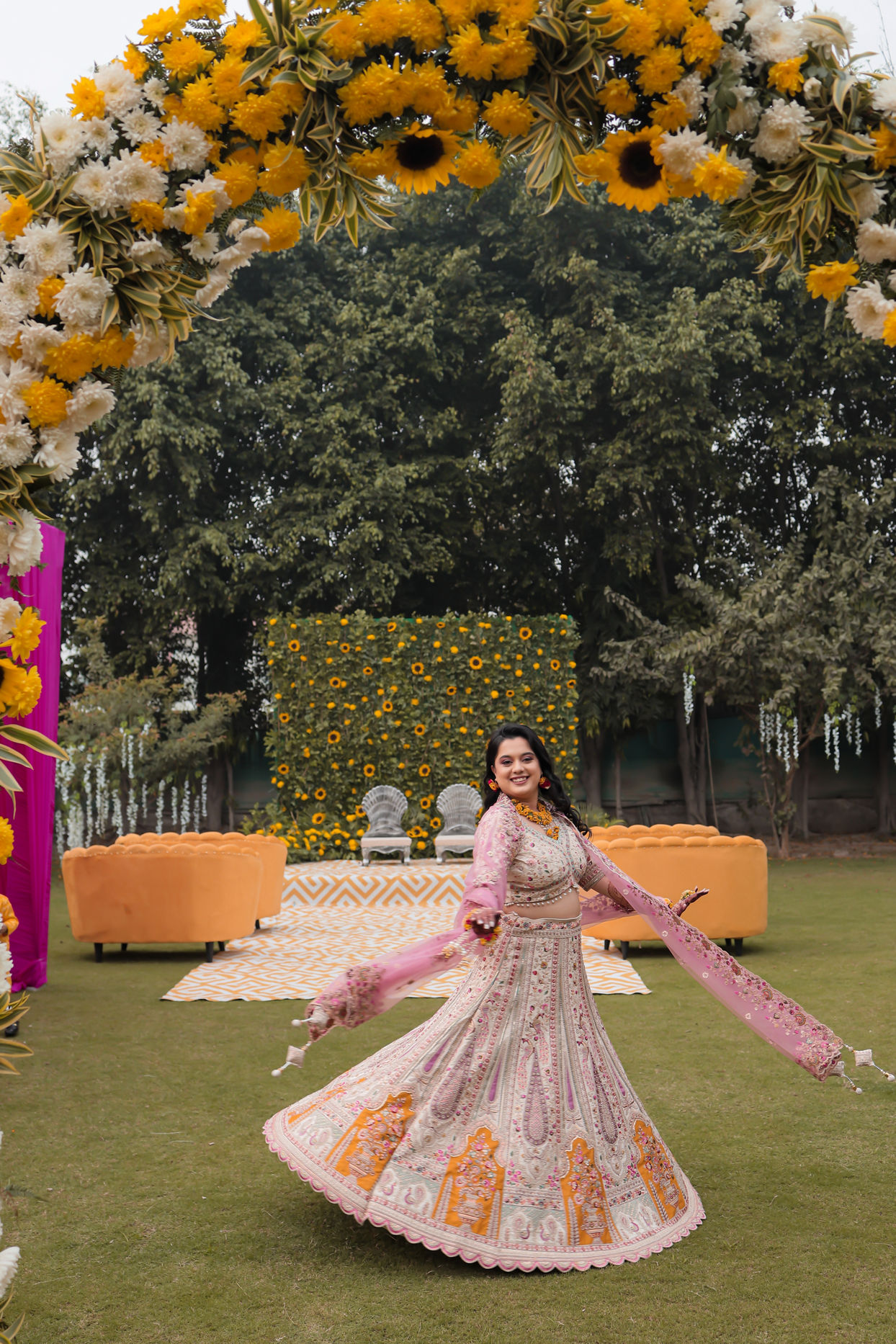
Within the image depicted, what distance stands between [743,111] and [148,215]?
122cm

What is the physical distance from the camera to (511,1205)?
285 cm

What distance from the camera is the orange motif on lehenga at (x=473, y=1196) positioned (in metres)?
2.84

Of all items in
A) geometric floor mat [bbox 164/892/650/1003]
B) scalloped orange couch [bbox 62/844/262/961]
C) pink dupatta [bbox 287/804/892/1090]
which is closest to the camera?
pink dupatta [bbox 287/804/892/1090]

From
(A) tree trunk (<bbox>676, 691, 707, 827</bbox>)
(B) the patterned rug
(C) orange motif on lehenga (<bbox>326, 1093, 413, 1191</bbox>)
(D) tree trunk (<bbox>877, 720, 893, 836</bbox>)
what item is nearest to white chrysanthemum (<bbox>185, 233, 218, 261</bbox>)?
(C) orange motif on lehenga (<bbox>326, 1093, 413, 1191</bbox>)

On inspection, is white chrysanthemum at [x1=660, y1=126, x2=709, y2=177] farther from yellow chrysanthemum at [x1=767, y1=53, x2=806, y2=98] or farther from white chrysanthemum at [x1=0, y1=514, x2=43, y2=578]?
white chrysanthemum at [x1=0, y1=514, x2=43, y2=578]

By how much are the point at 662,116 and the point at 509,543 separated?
528 inches

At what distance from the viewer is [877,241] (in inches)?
86.3

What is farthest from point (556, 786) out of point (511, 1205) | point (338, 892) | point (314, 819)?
point (314, 819)

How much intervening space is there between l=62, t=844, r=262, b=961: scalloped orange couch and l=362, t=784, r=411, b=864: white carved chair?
12.5 ft

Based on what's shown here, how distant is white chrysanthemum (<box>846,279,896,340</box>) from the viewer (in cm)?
215

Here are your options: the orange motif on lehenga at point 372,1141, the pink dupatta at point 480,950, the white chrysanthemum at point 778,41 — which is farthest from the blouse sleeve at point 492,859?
the white chrysanthemum at point 778,41

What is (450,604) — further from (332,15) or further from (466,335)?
(332,15)

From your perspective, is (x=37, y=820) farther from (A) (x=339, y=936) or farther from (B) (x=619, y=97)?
(B) (x=619, y=97)

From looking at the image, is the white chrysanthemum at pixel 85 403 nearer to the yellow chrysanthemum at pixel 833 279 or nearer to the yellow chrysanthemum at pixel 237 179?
the yellow chrysanthemum at pixel 237 179
